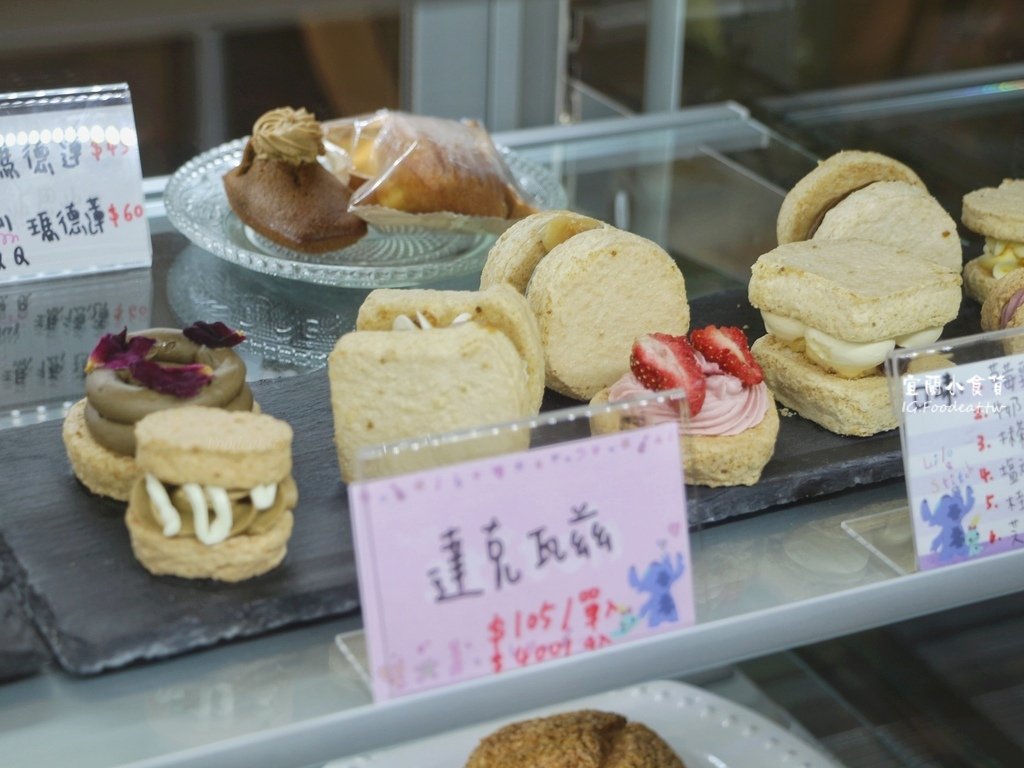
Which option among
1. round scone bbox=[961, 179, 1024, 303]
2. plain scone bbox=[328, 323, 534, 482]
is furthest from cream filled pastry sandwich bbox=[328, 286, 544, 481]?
round scone bbox=[961, 179, 1024, 303]

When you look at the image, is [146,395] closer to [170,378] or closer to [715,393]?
[170,378]

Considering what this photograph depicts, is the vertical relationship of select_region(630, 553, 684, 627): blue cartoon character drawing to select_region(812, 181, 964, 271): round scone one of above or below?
below

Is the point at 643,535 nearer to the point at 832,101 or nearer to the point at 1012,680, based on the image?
the point at 1012,680

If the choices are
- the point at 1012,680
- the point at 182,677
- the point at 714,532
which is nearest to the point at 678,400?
the point at 714,532

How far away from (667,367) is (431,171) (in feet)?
2.03

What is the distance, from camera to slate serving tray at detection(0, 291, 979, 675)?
115 centimetres

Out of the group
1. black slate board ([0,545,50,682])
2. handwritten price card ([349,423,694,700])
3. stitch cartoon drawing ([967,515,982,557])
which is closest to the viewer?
handwritten price card ([349,423,694,700])

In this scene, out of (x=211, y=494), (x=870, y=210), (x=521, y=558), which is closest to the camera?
(x=521, y=558)

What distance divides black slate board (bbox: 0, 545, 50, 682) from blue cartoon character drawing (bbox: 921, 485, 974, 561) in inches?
28.9

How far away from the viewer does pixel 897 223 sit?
1688 millimetres

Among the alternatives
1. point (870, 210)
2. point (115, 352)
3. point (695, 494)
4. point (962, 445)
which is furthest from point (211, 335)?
point (870, 210)

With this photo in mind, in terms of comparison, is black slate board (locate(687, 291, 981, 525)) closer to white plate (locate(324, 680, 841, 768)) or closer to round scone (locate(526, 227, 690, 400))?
round scone (locate(526, 227, 690, 400))

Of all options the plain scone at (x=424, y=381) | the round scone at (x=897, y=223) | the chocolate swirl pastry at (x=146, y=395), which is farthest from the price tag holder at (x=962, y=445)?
the chocolate swirl pastry at (x=146, y=395)

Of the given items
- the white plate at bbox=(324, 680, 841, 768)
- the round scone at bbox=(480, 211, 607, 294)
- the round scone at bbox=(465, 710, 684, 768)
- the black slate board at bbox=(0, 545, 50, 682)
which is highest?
the round scone at bbox=(480, 211, 607, 294)
